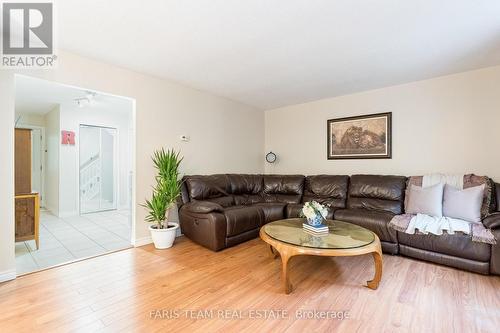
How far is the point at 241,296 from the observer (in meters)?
1.98

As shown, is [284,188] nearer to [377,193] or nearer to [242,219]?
[242,219]

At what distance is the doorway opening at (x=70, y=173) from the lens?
294 cm

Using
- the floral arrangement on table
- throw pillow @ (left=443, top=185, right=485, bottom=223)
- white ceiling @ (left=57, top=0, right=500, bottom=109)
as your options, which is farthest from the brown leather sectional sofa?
white ceiling @ (left=57, top=0, right=500, bottom=109)

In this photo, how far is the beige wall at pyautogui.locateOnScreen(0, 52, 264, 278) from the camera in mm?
2266

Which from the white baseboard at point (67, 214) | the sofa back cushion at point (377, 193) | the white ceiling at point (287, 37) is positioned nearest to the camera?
the white ceiling at point (287, 37)

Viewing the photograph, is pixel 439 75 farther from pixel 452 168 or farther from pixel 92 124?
pixel 92 124

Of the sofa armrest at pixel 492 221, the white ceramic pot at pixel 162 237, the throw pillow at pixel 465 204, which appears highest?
the throw pillow at pixel 465 204

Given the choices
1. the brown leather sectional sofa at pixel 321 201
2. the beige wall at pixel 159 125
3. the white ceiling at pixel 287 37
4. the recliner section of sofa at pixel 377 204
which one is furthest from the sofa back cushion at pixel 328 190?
the white ceiling at pixel 287 37

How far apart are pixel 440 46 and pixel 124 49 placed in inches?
135

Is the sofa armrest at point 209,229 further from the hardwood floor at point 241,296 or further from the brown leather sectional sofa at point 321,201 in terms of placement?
the hardwood floor at point 241,296

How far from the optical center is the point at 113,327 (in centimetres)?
160

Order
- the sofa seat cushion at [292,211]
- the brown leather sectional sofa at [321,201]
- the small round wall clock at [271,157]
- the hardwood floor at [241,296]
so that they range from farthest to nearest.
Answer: the small round wall clock at [271,157] < the sofa seat cushion at [292,211] < the brown leather sectional sofa at [321,201] < the hardwood floor at [241,296]

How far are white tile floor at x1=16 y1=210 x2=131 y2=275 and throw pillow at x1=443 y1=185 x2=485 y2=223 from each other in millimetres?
4127

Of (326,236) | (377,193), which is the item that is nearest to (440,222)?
(377,193)
